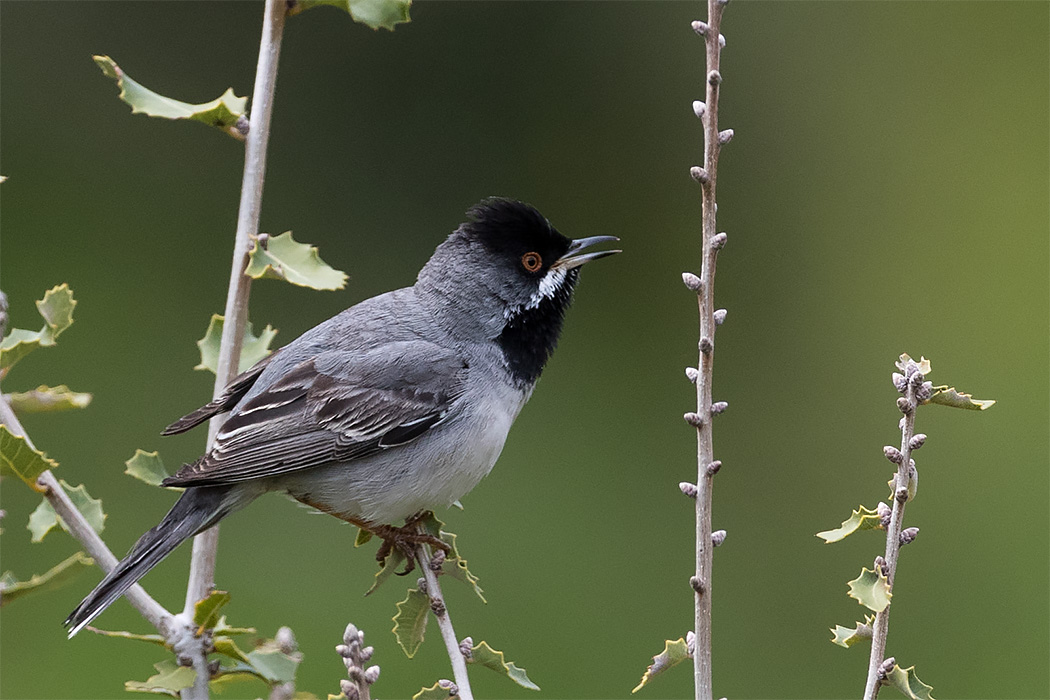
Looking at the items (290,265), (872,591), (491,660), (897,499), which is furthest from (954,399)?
(290,265)

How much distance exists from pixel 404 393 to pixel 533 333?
41cm

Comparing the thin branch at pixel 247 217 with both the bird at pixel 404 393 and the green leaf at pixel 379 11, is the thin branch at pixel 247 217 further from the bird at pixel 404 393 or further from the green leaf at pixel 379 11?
the bird at pixel 404 393

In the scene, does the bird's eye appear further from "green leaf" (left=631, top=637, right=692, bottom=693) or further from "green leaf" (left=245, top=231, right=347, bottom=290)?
"green leaf" (left=631, top=637, right=692, bottom=693)

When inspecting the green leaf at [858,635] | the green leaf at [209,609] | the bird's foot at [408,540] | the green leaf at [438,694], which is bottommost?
the bird's foot at [408,540]

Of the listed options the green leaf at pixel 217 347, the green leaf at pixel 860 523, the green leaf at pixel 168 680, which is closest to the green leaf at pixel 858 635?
the green leaf at pixel 860 523

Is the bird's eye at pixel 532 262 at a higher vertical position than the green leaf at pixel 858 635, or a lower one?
higher

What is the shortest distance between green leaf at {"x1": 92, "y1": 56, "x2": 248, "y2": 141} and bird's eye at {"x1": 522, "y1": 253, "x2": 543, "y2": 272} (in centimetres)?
104

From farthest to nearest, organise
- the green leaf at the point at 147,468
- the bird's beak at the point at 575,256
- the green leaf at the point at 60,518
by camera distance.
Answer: the bird's beak at the point at 575,256
the green leaf at the point at 147,468
the green leaf at the point at 60,518

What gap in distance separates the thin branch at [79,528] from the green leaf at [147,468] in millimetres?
394

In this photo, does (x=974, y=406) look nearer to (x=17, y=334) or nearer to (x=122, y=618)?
(x=17, y=334)

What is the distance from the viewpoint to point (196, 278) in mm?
5730

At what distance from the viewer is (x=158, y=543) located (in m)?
2.21

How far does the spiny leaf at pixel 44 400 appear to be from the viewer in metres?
1.78

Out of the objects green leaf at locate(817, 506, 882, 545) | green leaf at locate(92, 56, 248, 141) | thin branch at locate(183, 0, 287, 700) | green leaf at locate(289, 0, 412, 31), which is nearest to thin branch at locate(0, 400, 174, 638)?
thin branch at locate(183, 0, 287, 700)
